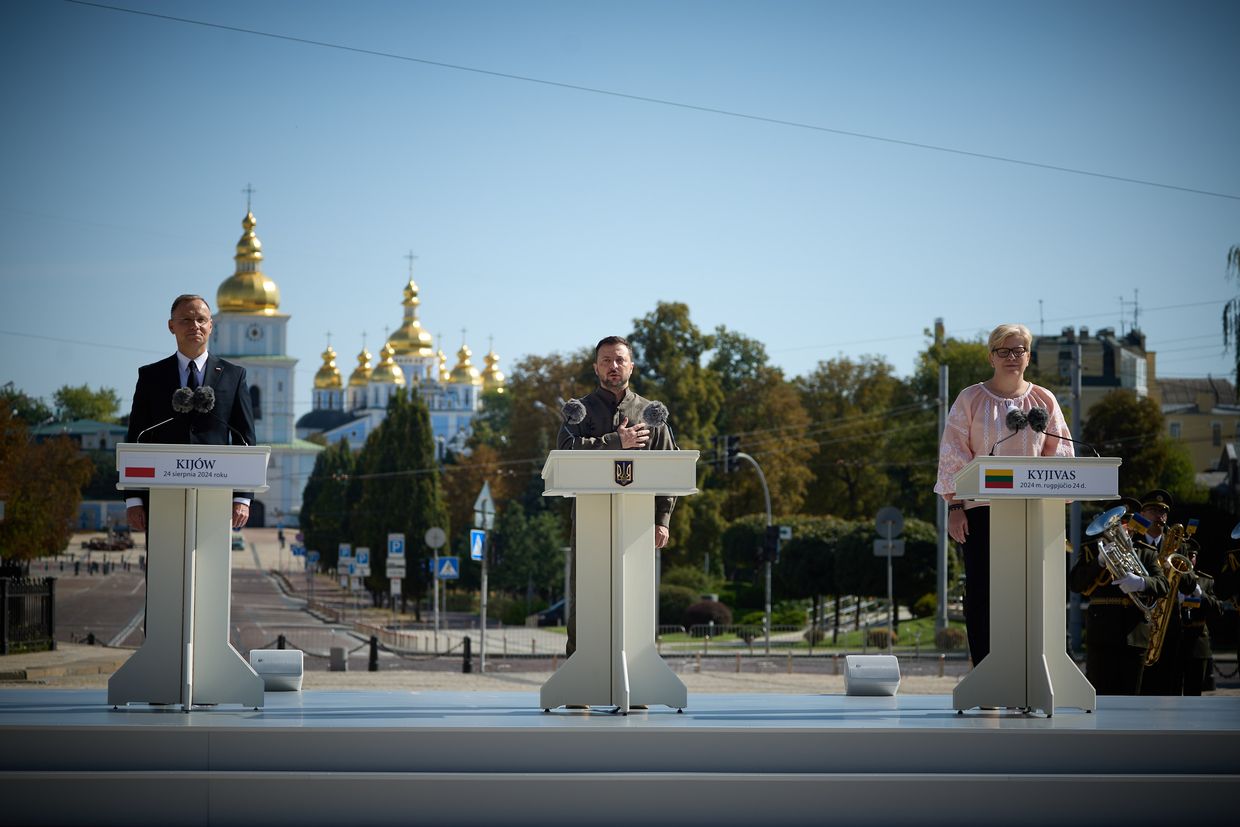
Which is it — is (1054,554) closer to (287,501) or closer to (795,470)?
(795,470)

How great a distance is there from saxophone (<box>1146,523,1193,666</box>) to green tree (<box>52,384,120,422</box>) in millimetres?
147094

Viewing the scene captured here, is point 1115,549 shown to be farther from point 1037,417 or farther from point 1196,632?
point 1037,417

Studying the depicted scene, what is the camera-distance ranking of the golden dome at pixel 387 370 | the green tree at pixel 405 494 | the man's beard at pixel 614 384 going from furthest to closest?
1. the golden dome at pixel 387 370
2. the green tree at pixel 405 494
3. the man's beard at pixel 614 384

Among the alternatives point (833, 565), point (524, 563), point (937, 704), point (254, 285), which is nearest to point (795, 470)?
point (524, 563)

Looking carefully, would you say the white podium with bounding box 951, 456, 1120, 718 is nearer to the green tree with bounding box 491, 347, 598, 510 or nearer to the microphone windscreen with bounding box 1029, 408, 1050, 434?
the microphone windscreen with bounding box 1029, 408, 1050, 434

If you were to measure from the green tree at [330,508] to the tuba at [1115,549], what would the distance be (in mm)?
79979

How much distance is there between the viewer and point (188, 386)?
27.6ft

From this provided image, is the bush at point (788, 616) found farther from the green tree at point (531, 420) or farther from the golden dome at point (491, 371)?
the golden dome at point (491, 371)

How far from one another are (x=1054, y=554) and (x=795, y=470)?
63659 millimetres

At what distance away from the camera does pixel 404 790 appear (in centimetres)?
679

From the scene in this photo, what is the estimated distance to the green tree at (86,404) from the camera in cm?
15150

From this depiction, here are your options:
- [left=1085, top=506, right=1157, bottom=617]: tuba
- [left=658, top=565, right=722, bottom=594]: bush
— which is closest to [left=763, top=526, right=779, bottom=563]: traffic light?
[left=658, top=565, right=722, bottom=594]: bush

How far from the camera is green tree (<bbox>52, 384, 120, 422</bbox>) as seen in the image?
5965 inches

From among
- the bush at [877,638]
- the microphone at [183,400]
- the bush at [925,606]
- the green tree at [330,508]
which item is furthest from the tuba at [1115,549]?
the green tree at [330,508]
